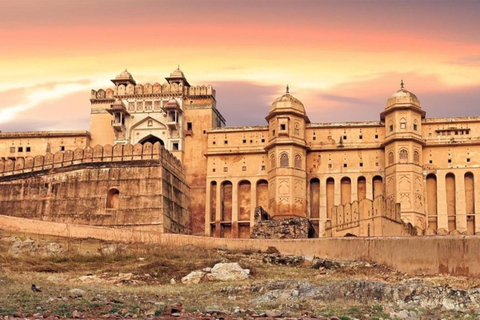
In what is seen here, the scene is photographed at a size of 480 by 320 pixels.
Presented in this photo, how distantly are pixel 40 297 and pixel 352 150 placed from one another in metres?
39.4

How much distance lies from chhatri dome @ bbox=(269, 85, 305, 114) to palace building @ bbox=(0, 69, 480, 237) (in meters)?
0.12

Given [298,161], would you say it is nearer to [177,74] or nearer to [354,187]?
[354,187]

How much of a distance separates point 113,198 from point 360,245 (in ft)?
A: 73.9

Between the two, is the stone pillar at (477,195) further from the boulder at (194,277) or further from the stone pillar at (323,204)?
the boulder at (194,277)

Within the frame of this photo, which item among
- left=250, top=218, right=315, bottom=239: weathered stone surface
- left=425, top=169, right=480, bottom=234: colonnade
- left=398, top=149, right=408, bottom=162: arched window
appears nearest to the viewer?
left=250, top=218, right=315, bottom=239: weathered stone surface

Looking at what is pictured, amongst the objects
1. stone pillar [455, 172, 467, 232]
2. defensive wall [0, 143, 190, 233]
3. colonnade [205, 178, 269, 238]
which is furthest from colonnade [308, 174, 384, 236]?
defensive wall [0, 143, 190, 233]

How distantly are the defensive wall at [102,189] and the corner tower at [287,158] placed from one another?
22.5 feet

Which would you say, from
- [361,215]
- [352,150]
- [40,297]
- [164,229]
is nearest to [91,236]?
[164,229]

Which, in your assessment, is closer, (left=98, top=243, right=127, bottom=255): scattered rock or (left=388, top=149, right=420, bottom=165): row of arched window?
(left=98, top=243, right=127, bottom=255): scattered rock

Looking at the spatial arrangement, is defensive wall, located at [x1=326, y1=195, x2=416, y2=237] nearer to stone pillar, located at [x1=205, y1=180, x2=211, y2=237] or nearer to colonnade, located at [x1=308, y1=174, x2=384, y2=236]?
colonnade, located at [x1=308, y1=174, x2=384, y2=236]

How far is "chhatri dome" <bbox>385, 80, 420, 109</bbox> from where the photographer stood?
63906 mm

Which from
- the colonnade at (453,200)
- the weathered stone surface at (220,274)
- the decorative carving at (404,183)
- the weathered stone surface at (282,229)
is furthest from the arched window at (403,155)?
the weathered stone surface at (220,274)

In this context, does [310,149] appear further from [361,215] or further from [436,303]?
[436,303]

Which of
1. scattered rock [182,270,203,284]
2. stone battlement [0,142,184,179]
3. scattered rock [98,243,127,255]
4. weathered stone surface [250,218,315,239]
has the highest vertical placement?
stone battlement [0,142,184,179]
